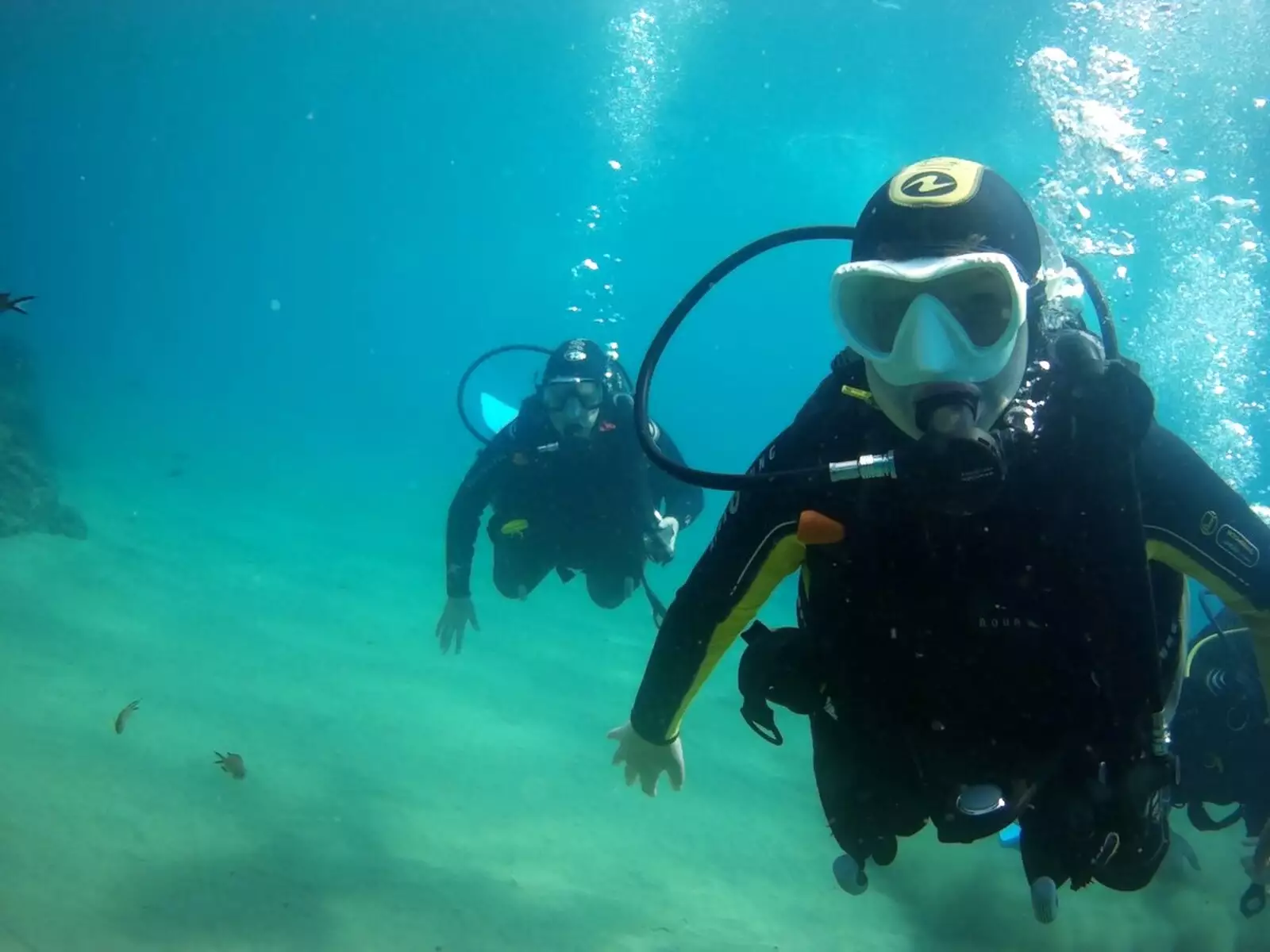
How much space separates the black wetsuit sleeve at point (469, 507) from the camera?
22.2 feet

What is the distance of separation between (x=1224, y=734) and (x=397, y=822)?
595 centimetres

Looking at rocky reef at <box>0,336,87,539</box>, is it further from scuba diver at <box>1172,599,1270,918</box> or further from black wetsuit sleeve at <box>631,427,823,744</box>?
scuba diver at <box>1172,599,1270,918</box>

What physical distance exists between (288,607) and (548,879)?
843 centimetres

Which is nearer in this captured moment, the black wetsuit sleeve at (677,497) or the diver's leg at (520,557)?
the diver's leg at (520,557)

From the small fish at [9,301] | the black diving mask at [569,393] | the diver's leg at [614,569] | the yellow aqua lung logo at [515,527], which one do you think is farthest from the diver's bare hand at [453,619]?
the small fish at [9,301]

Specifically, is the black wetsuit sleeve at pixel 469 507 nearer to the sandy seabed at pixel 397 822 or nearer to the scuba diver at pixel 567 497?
the scuba diver at pixel 567 497

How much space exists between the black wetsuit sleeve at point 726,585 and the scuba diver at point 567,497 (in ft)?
12.3

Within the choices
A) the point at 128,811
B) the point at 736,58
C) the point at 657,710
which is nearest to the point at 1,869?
the point at 128,811

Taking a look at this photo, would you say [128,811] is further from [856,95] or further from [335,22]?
[335,22]

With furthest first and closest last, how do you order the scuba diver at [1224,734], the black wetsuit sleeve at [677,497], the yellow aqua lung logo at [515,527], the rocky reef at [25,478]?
the rocky reef at [25,478]
the black wetsuit sleeve at [677,497]
the yellow aqua lung logo at [515,527]
the scuba diver at [1224,734]

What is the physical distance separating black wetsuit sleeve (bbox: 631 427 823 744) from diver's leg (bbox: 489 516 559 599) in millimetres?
3932

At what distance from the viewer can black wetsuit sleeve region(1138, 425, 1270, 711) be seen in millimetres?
2326

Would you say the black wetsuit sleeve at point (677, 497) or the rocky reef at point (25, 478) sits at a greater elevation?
the black wetsuit sleeve at point (677, 497)

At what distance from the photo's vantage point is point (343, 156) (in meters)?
57.0
